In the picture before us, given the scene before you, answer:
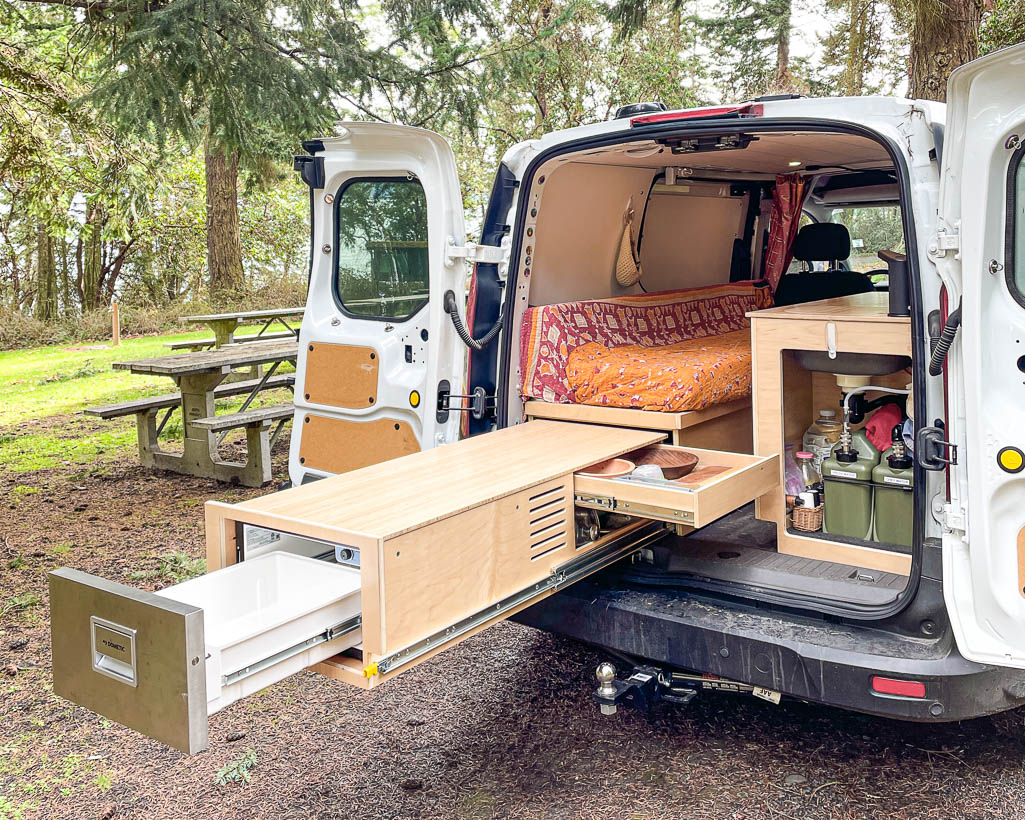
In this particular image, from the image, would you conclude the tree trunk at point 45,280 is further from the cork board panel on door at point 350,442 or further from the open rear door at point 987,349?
the open rear door at point 987,349

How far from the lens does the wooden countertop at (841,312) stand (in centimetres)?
331

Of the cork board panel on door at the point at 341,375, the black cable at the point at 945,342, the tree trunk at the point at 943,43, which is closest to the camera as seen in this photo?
the black cable at the point at 945,342

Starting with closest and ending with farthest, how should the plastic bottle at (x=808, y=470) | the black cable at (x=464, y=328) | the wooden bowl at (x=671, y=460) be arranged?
1. the wooden bowl at (x=671, y=460)
2. the plastic bottle at (x=808, y=470)
3. the black cable at (x=464, y=328)

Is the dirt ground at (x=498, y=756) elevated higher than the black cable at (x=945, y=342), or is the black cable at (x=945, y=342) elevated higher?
the black cable at (x=945, y=342)

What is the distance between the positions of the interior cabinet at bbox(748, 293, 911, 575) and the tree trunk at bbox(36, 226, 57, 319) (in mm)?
17171

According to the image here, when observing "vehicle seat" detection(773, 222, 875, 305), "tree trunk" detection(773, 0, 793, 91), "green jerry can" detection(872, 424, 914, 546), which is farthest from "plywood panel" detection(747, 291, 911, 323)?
"tree trunk" detection(773, 0, 793, 91)

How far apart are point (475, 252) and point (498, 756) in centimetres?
196

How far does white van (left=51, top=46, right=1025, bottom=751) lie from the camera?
2418 millimetres

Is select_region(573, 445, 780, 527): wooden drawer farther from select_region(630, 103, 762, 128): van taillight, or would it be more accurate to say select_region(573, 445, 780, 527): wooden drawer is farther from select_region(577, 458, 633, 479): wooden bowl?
select_region(630, 103, 762, 128): van taillight

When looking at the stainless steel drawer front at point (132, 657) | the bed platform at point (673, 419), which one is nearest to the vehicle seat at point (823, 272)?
the bed platform at point (673, 419)

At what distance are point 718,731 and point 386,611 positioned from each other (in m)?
1.76

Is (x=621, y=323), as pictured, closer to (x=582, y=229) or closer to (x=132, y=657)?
(x=582, y=229)

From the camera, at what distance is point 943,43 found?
299 inches

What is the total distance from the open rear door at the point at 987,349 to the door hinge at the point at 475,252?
5.99ft
